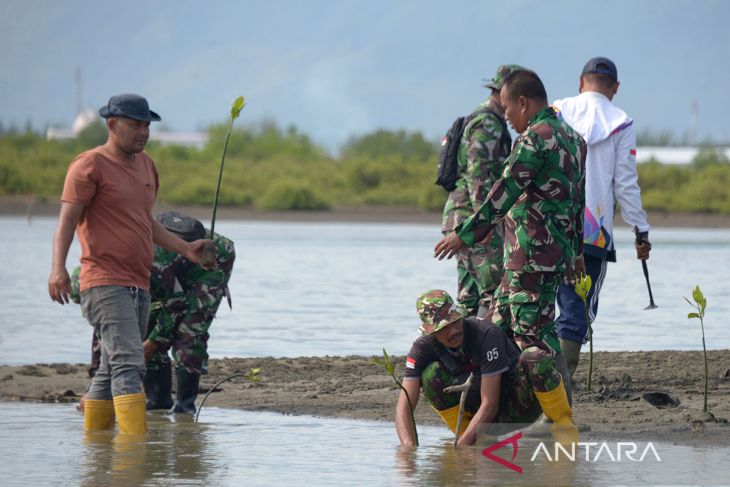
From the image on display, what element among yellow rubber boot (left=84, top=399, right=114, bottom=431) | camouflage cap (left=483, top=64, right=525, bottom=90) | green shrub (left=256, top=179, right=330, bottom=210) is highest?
green shrub (left=256, top=179, right=330, bottom=210)

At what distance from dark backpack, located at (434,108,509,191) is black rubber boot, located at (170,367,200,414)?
6.67 feet

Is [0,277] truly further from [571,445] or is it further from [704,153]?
[704,153]

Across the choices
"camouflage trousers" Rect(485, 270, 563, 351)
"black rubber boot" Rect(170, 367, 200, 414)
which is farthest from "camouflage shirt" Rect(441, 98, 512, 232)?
"black rubber boot" Rect(170, 367, 200, 414)

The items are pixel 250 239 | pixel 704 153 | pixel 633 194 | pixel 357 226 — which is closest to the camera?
pixel 633 194

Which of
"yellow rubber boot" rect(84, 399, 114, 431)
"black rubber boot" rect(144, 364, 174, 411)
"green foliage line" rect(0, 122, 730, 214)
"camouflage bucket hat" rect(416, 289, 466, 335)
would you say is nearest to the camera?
"camouflage bucket hat" rect(416, 289, 466, 335)

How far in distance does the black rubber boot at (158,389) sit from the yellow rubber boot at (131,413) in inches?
58.1

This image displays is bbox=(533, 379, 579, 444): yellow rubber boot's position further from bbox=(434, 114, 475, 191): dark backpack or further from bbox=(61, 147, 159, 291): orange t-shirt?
bbox=(61, 147, 159, 291): orange t-shirt

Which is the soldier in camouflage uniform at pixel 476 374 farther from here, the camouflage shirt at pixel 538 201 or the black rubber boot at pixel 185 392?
the black rubber boot at pixel 185 392

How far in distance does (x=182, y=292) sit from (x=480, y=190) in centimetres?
201

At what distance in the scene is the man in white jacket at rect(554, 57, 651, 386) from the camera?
31.4 ft

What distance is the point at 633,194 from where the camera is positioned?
31.6 ft

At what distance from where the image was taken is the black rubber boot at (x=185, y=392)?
9.89 m

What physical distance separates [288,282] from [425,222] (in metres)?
29.8

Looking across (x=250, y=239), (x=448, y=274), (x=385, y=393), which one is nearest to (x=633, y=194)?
(x=385, y=393)
